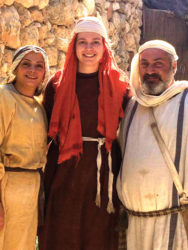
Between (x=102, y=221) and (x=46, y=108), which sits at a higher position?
(x=46, y=108)

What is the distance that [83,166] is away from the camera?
240 cm

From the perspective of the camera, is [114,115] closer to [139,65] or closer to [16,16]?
[139,65]

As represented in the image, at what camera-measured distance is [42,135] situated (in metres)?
2.32

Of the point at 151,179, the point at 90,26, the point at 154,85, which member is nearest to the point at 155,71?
the point at 154,85

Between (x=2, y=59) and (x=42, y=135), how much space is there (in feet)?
3.80

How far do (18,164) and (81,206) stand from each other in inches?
19.6

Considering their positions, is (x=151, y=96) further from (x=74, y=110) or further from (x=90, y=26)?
(x=90, y=26)

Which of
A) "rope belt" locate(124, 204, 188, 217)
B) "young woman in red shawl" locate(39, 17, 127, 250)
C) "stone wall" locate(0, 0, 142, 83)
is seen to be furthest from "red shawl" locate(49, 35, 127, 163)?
"stone wall" locate(0, 0, 142, 83)

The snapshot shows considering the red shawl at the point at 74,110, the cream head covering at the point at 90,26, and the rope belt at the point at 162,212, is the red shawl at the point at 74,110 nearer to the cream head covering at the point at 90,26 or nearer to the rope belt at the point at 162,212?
the cream head covering at the point at 90,26

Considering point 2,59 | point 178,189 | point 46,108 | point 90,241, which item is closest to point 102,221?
point 90,241

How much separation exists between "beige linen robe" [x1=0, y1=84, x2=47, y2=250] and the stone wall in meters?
1.05

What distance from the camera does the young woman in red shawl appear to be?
7.86 ft

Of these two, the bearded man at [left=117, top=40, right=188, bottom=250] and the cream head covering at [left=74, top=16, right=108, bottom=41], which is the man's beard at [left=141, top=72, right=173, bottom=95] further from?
the cream head covering at [left=74, top=16, right=108, bottom=41]

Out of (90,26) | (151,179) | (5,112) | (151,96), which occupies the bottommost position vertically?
(151,179)
